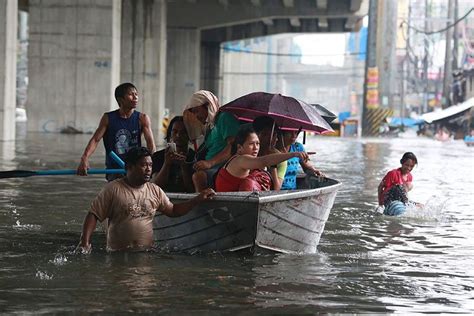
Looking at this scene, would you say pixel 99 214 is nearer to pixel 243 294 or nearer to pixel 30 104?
pixel 243 294

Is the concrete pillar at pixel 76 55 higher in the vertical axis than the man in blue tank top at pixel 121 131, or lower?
higher

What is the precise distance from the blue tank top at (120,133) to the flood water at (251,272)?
37.1 inches

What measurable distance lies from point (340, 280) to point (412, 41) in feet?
374

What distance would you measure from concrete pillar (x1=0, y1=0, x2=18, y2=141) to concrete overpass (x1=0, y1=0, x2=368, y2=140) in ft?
0.10

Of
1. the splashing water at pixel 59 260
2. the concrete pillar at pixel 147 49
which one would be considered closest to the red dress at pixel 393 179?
the splashing water at pixel 59 260

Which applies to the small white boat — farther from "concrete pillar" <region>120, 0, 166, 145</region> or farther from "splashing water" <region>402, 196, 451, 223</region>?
"concrete pillar" <region>120, 0, 166, 145</region>

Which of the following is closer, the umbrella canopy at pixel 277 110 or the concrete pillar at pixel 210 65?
the umbrella canopy at pixel 277 110

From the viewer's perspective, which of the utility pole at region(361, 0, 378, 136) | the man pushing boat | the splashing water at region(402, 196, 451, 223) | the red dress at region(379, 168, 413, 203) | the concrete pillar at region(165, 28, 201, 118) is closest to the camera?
the man pushing boat

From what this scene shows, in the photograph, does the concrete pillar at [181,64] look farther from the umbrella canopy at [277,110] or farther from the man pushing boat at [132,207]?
the man pushing boat at [132,207]

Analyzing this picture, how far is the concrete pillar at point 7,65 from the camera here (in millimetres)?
31016

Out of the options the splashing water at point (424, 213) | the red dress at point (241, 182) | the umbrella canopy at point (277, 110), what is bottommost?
the splashing water at point (424, 213)

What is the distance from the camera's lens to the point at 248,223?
344 inches

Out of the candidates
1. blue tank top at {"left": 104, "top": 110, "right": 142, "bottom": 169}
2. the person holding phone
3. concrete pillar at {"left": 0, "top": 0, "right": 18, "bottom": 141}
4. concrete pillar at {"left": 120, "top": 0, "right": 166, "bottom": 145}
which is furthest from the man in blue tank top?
concrete pillar at {"left": 120, "top": 0, "right": 166, "bottom": 145}

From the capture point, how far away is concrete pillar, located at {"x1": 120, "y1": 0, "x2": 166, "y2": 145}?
4788cm
